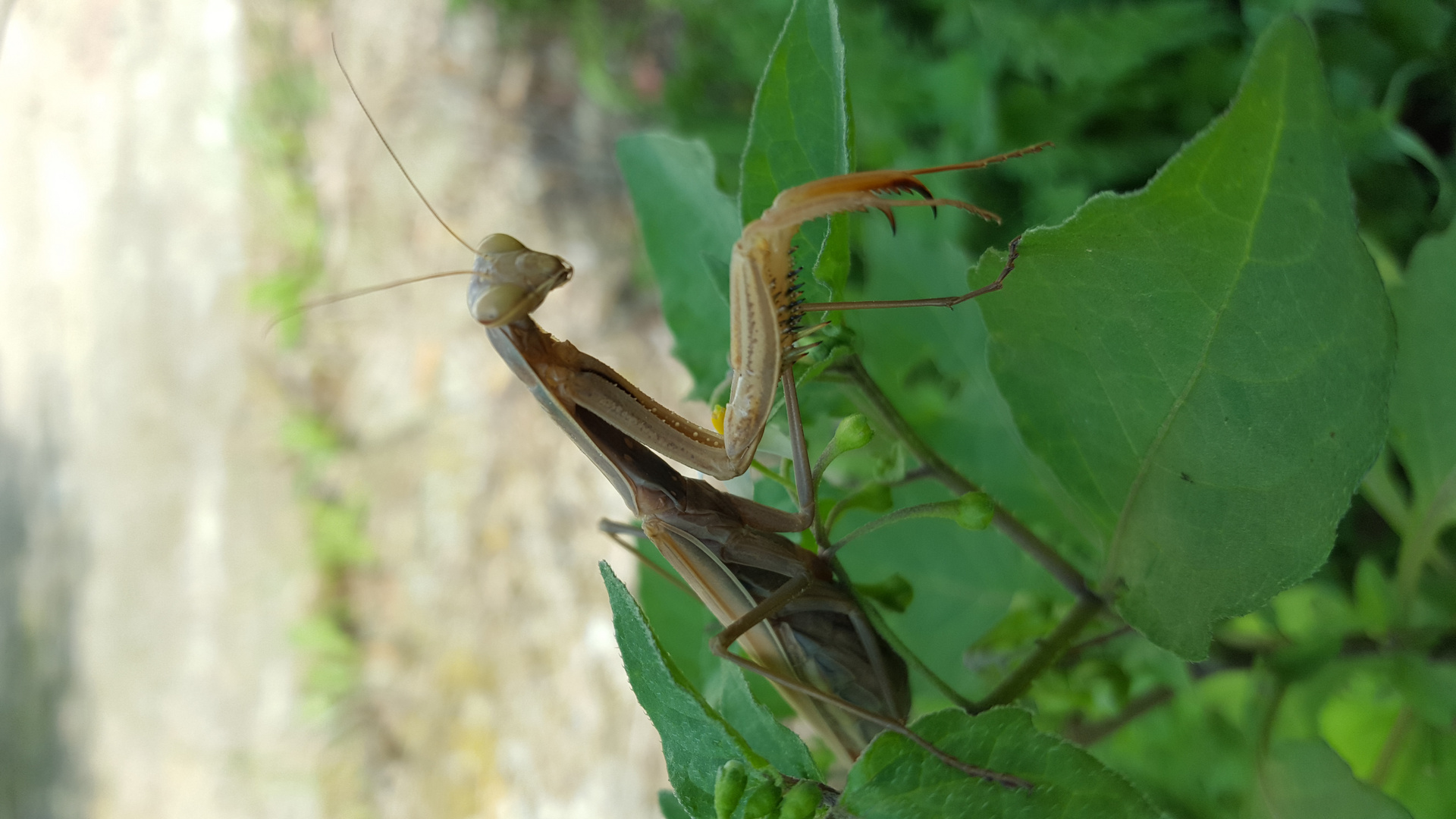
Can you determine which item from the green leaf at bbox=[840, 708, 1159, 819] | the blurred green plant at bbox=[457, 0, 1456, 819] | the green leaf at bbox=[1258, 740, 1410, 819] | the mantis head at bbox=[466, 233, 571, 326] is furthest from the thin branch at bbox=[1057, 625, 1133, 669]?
the mantis head at bbox=[466, 233, 571, 326]

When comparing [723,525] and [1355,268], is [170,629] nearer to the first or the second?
[723,525]

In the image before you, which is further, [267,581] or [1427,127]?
[267,581]

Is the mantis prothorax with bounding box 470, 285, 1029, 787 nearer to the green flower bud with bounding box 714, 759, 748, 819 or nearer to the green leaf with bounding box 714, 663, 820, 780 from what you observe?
the green leaf with bounding box 714, 663, 820, 780

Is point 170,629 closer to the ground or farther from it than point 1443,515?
farther from it

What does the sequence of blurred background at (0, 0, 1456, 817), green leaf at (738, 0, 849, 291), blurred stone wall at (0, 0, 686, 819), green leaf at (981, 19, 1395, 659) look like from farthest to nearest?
blurred stone wall at (0, 0, 686, 819), blurred background at (0, 0, 1456, 817), green leaf at (738, 0, 849, 291), green leaf at (981, 19, 1395, 659)

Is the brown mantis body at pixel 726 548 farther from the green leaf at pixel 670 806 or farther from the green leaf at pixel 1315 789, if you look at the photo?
the green leaf at pixel 1315 789

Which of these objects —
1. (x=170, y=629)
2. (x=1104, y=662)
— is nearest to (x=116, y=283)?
(x=170, y=629)

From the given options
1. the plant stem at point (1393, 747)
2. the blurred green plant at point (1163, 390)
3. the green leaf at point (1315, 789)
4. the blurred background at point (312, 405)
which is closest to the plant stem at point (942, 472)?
the blurred green plant at point (1163, 390)
